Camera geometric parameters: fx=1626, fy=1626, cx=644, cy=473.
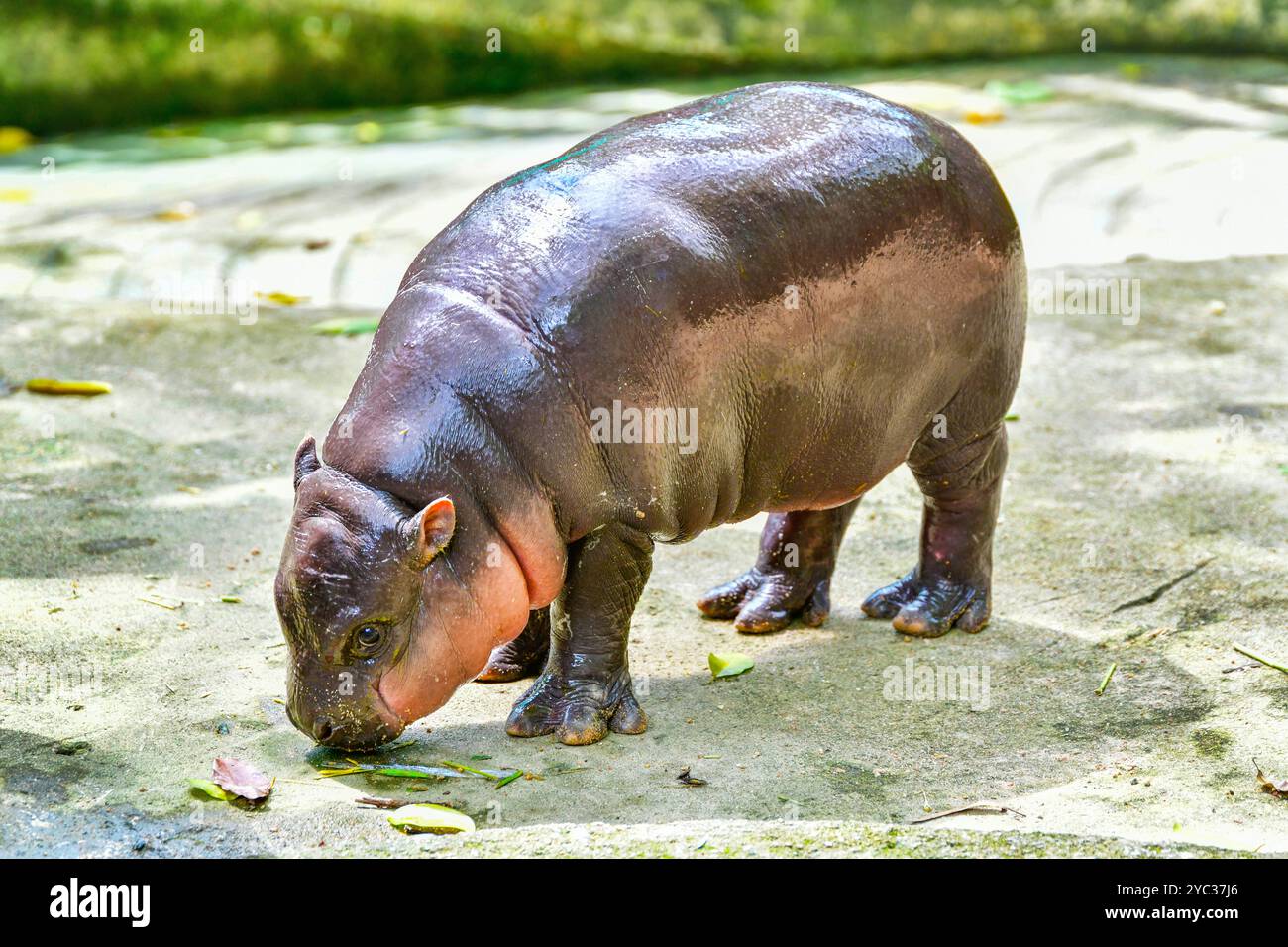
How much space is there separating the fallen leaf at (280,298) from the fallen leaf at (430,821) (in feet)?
18.3

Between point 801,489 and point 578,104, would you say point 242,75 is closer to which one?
point 578,104

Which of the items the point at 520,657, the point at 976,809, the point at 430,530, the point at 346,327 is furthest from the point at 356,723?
the point at 346,327

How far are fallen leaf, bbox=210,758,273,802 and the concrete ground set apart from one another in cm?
6

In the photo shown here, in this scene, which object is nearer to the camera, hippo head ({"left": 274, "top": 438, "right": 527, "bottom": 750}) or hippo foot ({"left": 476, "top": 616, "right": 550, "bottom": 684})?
hippo head ({"left": 274, "top": 438, "right": 527, "bottom": 750})

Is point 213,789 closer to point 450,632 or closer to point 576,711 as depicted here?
point 450,632

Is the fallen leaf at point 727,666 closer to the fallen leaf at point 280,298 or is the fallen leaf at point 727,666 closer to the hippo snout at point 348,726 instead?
the hippo snout at point 348,726

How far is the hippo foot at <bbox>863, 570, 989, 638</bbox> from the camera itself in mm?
5898

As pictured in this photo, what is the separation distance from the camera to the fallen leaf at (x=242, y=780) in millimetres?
4395

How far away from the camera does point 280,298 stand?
30.9ft

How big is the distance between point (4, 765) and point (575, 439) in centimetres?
184

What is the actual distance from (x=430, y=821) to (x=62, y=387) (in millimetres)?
4389

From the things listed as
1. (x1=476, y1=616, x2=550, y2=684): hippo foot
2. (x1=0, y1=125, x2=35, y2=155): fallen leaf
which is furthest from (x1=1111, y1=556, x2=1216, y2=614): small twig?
(x1=0, y1=125, x2=35, y2=155): fallen leaf

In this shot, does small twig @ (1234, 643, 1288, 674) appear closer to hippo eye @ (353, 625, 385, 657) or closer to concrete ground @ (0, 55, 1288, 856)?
concrete ground @ (0, 55, 1288, 856)
